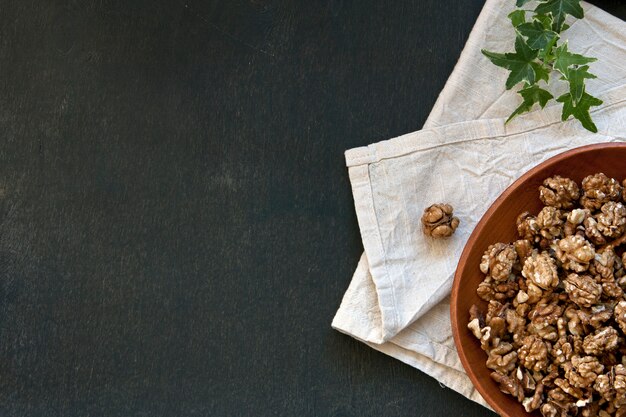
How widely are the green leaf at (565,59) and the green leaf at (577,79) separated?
14mm

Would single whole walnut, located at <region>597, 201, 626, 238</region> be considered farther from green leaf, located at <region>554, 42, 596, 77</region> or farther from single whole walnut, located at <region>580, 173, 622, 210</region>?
green leaf, located at <region>554, 42, 596, 77</region>

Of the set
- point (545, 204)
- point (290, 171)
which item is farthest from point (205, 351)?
point (545, 204)

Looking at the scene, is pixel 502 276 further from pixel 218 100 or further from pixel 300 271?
pixel 218 100

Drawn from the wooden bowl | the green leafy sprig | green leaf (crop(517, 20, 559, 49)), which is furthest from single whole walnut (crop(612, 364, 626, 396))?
green leaf (crop(517, 20, 559, 49))

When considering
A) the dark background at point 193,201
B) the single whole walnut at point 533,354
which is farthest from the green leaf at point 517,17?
the single whole walnut at point 533,354

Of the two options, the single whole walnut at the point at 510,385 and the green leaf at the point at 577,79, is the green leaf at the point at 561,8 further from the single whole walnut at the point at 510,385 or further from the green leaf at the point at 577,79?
the single whole walnut at the point at 510,385

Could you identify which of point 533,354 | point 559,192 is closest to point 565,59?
point 559,192

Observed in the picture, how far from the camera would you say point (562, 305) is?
1084mm

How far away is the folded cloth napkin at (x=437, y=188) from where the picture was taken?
115 centimetres

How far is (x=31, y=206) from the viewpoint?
1.17 metres

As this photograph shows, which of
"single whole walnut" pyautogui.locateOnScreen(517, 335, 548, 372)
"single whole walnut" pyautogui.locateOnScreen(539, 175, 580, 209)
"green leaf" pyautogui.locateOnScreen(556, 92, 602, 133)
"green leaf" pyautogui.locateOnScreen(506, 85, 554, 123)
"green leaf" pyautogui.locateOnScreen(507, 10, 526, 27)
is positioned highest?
"green leaf" pyautogui.locateOnScreen(507, 10, 526, 27)

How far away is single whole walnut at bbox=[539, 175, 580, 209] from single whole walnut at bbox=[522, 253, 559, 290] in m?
0.07

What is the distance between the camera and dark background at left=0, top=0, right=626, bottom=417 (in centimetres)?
116

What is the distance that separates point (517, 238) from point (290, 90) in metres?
0.39
